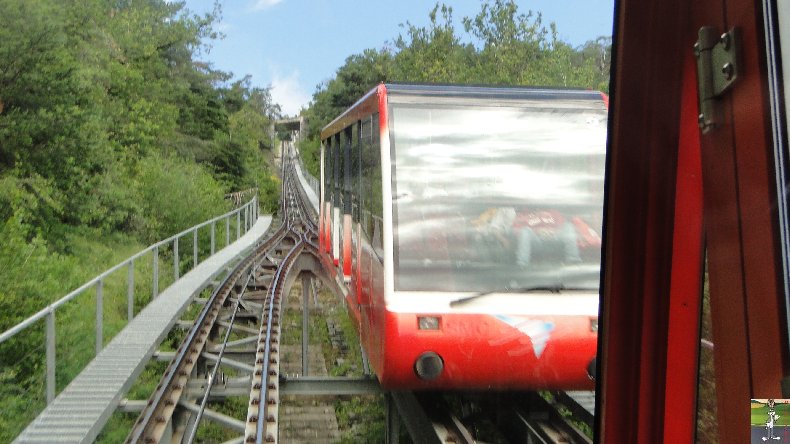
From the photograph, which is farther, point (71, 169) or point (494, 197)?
point (71, 169)

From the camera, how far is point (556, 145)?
573 cm

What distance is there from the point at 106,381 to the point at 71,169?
11947 millimetres

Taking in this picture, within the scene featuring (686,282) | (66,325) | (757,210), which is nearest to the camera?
(757,210)

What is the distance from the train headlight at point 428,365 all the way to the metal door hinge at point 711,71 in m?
4.08

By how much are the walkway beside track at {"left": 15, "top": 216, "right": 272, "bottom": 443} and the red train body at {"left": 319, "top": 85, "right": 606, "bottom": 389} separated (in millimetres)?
2680

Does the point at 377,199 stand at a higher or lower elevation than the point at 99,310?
higher

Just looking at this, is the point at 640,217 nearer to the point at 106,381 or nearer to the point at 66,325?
the point at 106,381

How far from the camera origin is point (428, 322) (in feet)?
17.0

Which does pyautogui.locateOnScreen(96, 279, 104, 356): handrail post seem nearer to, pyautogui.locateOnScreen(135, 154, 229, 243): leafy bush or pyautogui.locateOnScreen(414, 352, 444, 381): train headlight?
pyautogui.locateOnScreen(414, 352, 444, 381): train headlight

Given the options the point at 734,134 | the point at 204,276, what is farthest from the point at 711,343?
the point at 204,276

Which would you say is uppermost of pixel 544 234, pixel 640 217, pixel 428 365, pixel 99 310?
pixel 640 217

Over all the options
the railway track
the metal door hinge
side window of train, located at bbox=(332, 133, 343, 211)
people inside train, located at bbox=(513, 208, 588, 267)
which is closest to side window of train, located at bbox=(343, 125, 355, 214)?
side window of train, located at bbox=(332, 133, 343, 211)

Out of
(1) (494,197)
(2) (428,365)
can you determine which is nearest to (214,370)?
(2) (428,365)

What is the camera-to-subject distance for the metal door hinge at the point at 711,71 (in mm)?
1102
